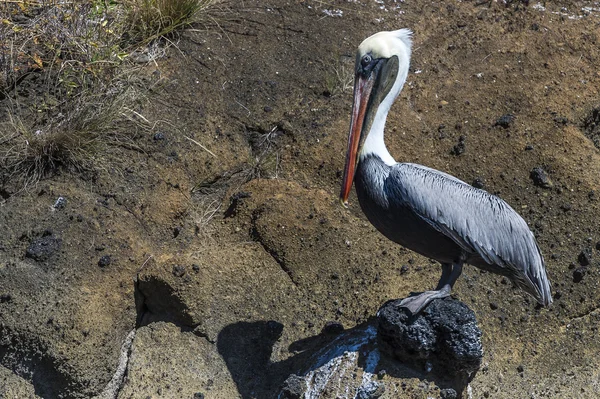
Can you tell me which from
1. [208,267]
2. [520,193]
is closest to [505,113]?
[520,193]

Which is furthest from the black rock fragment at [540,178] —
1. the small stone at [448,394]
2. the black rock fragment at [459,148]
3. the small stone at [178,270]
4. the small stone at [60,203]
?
the small stone at [60,203]

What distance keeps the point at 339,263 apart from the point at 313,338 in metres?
0.52

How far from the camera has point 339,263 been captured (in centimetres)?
502

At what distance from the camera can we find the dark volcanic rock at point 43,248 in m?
4.73

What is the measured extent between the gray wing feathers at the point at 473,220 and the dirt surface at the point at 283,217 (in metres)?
0.65

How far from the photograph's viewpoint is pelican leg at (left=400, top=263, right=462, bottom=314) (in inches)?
163

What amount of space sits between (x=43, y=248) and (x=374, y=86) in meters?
2.07

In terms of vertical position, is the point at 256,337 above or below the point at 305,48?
below

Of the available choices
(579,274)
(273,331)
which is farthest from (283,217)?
(579,274)

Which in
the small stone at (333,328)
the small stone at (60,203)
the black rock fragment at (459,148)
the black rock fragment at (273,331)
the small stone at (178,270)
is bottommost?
the black rock fragment at (273,331)

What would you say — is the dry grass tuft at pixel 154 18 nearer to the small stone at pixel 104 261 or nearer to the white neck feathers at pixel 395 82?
the small stone at pixel 104 261

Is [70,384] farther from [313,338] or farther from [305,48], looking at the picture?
[305,48]

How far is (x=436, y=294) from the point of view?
166 inches

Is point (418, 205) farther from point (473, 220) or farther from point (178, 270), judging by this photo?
point (178, 270)
